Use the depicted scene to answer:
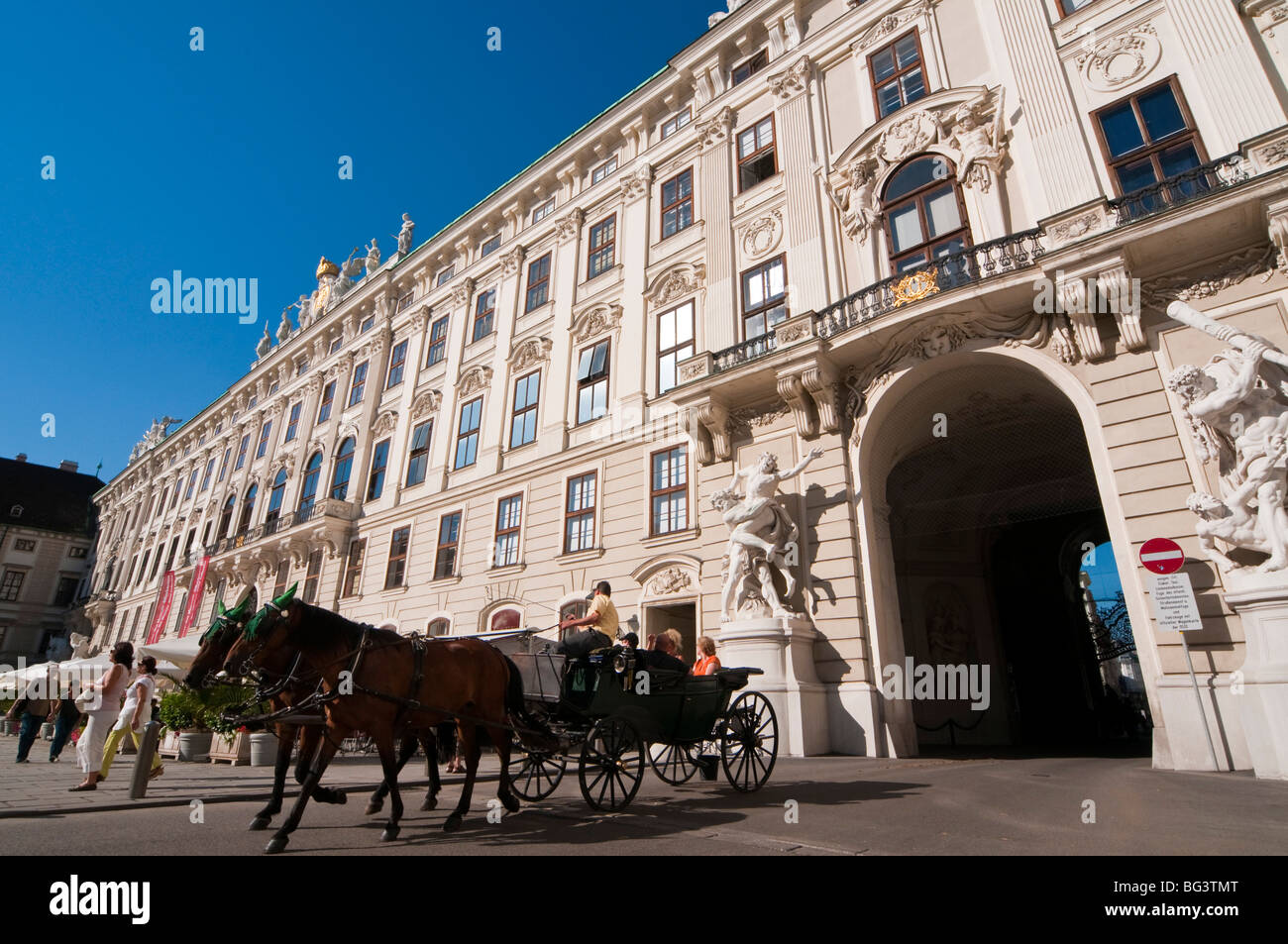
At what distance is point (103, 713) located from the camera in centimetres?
820

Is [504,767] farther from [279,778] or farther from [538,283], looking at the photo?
[538,283]

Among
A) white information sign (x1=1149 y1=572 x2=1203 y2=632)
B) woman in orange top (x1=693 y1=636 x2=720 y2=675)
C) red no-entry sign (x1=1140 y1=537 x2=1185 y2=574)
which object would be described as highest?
red no-entry sign (x1=1140 y1=537 x2=1185 y2=574)

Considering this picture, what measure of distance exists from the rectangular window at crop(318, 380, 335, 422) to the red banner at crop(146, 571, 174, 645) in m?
15.3

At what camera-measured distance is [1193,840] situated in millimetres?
4109

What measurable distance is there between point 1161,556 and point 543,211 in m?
21.9

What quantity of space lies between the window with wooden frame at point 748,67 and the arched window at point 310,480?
22.5m

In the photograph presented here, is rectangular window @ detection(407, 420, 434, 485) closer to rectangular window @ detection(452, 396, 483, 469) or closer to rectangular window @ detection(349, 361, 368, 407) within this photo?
rectangular window @ detection(452, 396, 483, 469)

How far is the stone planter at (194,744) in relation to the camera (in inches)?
467

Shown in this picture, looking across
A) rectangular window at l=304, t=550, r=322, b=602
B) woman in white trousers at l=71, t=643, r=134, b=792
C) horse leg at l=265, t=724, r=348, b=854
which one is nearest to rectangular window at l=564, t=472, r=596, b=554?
woman in white trousers at l=71, t=643, r=134, b=792

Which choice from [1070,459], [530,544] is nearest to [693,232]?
[530,544]

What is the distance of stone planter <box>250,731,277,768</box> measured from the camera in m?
10.7

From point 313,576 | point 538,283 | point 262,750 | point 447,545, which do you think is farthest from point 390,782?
point 313,576

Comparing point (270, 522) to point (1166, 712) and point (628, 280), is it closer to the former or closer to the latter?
point (628, 280)
